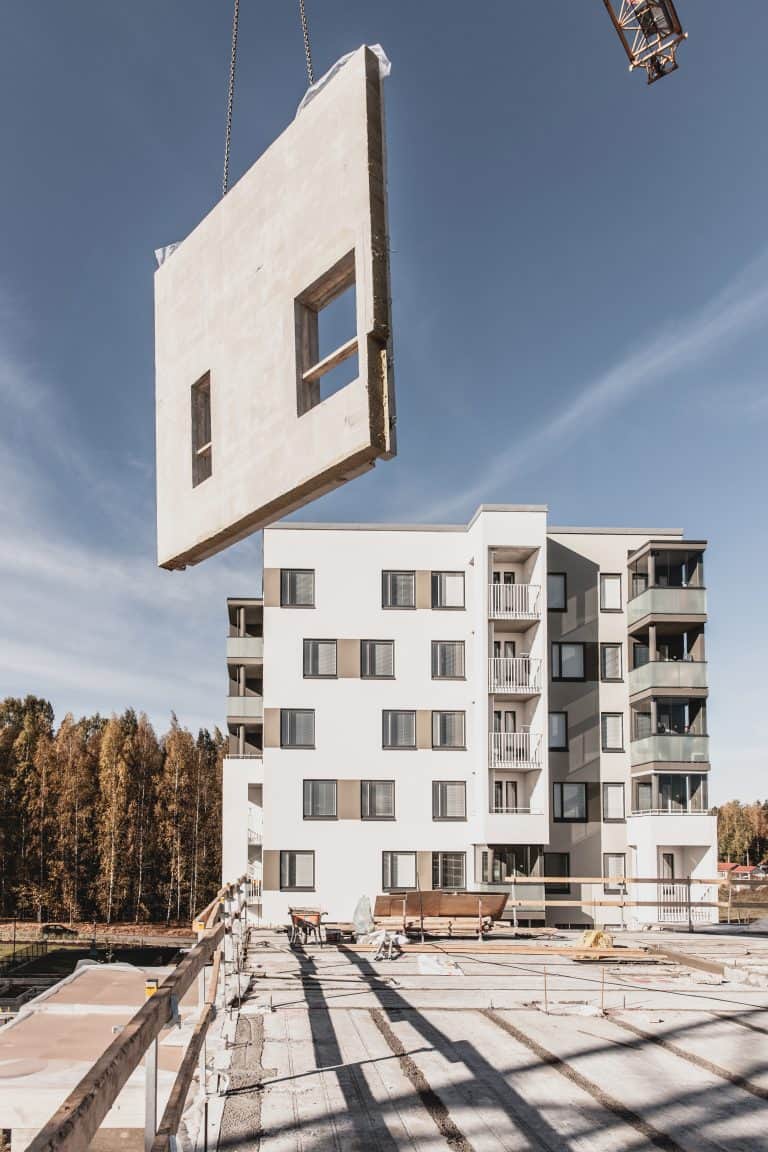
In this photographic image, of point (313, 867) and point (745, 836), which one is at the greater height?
point (313, 867)

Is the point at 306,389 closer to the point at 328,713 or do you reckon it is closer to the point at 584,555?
the point at 328,713

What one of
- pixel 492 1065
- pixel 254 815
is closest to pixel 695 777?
pixel 254 815

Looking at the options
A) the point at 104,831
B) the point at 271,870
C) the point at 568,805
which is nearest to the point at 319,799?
the point at 271,870

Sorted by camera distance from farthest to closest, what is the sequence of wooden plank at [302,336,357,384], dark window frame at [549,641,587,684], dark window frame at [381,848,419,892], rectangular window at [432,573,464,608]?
dark window frame at [549,641,587,684]
rectangular window at [432,573,464,608]
dark window frame at [381,848,419,892]
wooden plank at [302,336,357,384]

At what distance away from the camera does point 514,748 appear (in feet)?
106

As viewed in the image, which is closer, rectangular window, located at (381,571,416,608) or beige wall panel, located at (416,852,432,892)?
beige wall panel, located at (416,852,432,892)

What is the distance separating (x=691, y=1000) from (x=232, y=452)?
8837mm

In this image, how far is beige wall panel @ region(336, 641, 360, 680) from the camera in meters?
33.2

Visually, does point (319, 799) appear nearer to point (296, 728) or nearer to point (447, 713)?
point (296, 728)

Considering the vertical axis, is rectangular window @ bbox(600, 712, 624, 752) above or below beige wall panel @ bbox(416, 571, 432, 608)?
below

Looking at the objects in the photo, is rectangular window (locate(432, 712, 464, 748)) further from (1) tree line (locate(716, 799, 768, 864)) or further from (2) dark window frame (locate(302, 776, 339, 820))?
(1) tree line (locate(716, 799, 768, 864))

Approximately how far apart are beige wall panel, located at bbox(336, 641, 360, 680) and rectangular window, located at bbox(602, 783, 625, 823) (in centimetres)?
944

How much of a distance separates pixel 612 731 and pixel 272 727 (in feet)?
38.3

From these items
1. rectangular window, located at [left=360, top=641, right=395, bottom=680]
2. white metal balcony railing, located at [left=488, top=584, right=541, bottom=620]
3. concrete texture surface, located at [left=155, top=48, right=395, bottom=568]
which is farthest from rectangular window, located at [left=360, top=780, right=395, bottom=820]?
concrete texture surface, located at [left=155, top=48, right=395, bottom=568]
